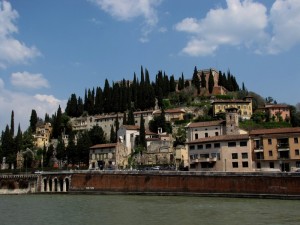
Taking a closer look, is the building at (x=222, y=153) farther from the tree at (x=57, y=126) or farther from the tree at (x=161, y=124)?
the tree at (x=57, y=126)

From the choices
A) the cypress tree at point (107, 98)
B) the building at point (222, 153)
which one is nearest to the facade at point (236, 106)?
the cypress tree at point (107, 98)

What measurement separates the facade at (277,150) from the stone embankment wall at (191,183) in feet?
26.8

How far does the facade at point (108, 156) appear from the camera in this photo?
81125 mm

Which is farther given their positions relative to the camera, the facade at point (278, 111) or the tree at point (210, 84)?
the tree at point (210, 84)

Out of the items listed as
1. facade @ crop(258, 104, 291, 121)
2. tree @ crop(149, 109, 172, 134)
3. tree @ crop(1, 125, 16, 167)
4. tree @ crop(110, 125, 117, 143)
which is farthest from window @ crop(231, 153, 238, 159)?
tree @ crop(1, 125, 16, 167)

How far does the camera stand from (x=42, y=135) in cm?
11000

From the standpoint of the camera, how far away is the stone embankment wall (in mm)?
46781

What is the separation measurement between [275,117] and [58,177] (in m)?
51.7

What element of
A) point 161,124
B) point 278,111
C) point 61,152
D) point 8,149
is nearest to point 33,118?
point 8,149

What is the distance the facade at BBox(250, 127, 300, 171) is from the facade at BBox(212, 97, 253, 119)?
122ft

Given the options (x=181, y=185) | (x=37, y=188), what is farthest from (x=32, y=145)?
(x=181, y=185)

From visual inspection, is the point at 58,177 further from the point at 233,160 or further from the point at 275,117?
the point at 275,117

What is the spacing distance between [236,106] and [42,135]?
168 feet

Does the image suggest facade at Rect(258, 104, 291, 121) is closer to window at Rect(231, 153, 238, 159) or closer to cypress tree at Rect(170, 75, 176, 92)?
cypress tree at Rect(170, 75, 176, 92)
